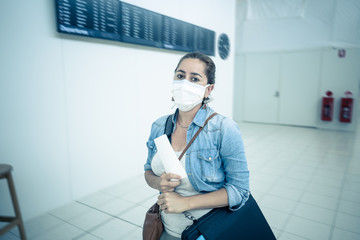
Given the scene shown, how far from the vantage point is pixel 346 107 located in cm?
554

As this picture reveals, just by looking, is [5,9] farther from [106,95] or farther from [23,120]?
[106,95]

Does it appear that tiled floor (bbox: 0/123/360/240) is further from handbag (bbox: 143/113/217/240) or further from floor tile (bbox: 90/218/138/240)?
handbag (bbox: 143/113/217/240)

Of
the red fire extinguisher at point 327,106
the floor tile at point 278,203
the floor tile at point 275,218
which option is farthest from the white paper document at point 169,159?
the red fire extinguisher at point 327,106

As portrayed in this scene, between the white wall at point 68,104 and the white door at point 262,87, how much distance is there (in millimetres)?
4072

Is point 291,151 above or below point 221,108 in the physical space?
below

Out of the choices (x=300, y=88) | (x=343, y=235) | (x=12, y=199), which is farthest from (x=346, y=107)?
(x=12, y=199)

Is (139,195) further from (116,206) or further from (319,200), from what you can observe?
(319,200)

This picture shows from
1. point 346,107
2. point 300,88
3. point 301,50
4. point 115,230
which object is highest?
point 301,50

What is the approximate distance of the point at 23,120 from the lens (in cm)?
195

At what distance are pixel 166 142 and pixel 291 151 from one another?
151 inches

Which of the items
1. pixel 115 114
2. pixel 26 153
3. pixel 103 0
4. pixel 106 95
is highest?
pixel 103 0

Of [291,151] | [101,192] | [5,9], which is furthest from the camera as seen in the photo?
[291,151]

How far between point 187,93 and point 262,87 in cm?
617

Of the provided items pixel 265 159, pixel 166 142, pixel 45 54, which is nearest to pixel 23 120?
pixel 45 54
